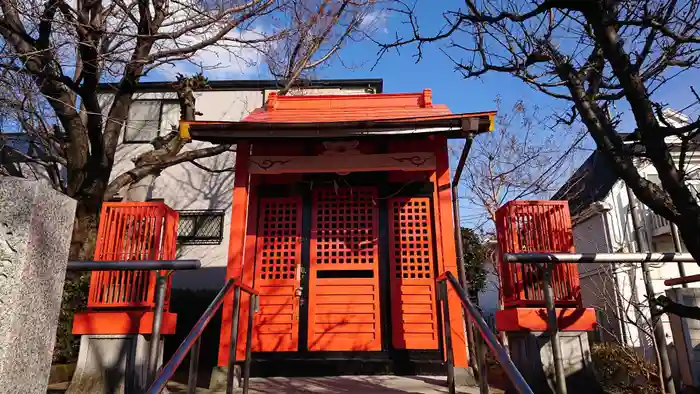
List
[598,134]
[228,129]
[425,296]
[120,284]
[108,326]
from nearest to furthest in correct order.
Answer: [598,134] → [108,326] → [120,284] → [228,129] → [425,296]

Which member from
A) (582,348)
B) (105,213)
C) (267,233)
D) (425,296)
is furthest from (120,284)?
(582,348)

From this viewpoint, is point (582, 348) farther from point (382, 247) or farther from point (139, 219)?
point (139, 219)

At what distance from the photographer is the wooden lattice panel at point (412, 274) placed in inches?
211

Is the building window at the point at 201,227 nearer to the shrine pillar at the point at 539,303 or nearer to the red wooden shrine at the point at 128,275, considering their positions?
the red wooden shrine at the point at 128,275

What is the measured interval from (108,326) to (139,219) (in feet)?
3.74

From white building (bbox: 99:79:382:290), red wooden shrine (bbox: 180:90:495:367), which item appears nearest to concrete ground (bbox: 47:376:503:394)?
red wooden shrine (bbox: 180:90:495:367)

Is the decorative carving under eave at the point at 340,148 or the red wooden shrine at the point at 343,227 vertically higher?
the decorative carving under eave at the point at 340,148

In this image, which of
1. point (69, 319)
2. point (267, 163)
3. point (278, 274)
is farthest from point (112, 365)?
point (69, 319)

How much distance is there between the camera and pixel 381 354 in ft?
17.4

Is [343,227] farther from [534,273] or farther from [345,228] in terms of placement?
[534,273]

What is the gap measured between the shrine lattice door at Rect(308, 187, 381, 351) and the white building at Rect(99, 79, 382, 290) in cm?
600

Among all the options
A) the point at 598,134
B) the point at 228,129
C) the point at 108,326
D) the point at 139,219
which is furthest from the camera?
the point at 228,129

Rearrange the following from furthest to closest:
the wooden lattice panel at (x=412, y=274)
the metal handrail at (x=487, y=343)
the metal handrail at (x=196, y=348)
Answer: the wooden lattice panel at (x=412, y=274) → the metal handrail at (x=196, y=348) → the metal handrail at (x=487, y=343)

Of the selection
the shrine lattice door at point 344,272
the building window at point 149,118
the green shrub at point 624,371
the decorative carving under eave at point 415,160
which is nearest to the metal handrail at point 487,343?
the shrine lattice door at point 344,272
